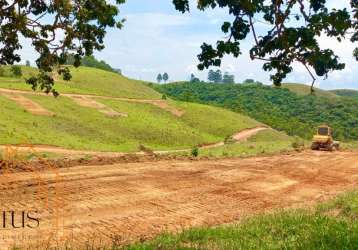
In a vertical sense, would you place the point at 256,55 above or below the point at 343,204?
above

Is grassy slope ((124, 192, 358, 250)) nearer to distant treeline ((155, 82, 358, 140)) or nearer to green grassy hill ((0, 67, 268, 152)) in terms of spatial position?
green grassy hill ((0, 67, 268, 152))

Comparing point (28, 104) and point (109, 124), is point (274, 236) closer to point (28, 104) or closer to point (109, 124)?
point (109, 124)

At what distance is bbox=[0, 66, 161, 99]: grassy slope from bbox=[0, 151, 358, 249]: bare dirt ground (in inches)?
1611

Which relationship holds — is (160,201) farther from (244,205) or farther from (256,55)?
(256,55)

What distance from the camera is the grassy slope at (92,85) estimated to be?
62656mm

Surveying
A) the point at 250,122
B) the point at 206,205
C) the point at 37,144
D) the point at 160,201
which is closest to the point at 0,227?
the point at 160,201

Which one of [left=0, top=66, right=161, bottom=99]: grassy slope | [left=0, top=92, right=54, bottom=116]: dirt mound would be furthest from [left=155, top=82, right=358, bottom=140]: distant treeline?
[left=0, top=92, right=54, bottom=116]: dirt mound

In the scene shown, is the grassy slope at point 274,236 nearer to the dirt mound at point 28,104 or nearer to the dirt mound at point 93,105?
the dirt mound at point 28,104

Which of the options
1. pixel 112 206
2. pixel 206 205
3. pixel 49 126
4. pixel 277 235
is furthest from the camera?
pixel 49 126

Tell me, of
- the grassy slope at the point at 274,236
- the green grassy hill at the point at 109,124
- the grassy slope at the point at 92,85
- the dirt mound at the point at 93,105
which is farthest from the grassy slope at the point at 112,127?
the grassy slope at the point at 274,236

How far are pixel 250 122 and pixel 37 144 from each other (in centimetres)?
4594

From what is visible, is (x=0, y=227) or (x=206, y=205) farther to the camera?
(x=206, y=205)

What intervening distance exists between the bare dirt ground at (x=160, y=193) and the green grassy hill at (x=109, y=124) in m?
17.9

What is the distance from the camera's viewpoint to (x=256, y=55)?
24.0 ft
